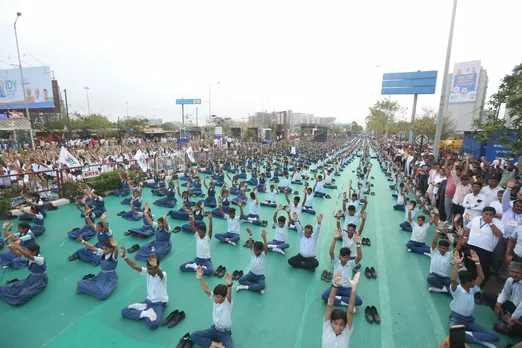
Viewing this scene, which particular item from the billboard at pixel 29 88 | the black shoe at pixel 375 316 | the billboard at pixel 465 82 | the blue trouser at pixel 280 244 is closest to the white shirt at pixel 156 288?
the blue trouser at pixel 280 244

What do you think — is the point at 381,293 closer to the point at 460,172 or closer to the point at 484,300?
the point at 484,300

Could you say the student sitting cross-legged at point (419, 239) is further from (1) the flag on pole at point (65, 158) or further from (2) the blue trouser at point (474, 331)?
(1) the flag on pole at point (65, 158)

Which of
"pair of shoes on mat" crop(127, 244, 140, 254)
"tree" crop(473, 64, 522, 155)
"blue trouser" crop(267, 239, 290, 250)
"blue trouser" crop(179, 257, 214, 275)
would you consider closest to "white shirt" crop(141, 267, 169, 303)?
"blue trouser" crop(179, 257, 214, 275)

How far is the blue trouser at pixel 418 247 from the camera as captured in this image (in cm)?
743

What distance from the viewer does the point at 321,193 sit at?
45.4 feet

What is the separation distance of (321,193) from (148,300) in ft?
33.9

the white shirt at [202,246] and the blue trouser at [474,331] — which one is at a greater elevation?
the white shirt at [202,246]

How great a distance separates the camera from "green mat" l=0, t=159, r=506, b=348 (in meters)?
4.45

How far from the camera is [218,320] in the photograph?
4105mm

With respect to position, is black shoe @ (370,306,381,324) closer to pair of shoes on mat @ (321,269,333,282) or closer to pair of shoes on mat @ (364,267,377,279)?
pair of shoes on mat @ (321,269,333,282)

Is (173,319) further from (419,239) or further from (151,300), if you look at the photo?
(419,239)

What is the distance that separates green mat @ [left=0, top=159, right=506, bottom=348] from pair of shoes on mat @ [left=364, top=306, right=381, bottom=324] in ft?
0.27

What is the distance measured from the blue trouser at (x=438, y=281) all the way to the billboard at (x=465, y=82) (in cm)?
5877

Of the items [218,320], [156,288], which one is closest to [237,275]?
[156,288]
